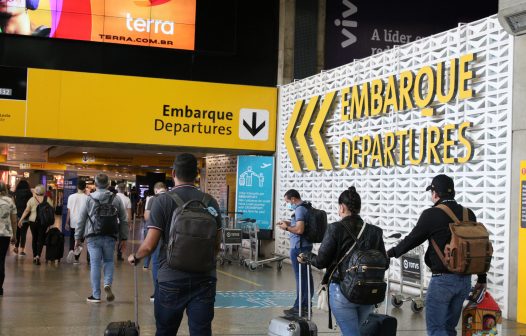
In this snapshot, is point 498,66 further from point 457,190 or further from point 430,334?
point 430,334

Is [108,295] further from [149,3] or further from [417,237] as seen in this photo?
[149,3]

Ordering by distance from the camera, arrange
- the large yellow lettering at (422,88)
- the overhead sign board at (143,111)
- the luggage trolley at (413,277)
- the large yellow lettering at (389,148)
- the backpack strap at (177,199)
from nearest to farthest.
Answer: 1. the backpack strap at (177,199)
2. the luggage trolley at (413,277)
3. the large yellow lettering at (422,88)
4. the large yellow lettering at (389,148)
5. the overhead sign board at (143,111)

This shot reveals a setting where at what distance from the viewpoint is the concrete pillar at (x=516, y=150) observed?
9633mm

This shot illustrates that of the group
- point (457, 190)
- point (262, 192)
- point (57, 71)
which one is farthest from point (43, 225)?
point (457, 190)

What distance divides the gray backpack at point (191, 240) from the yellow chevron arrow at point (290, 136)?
40.3 ft

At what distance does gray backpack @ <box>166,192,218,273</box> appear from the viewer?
4.54m

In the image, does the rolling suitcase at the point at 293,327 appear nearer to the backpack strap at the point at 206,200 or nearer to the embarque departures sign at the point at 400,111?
the backpack strap at the point at 206,200

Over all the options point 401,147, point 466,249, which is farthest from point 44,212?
point 466,249

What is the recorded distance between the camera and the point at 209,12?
1841 cm

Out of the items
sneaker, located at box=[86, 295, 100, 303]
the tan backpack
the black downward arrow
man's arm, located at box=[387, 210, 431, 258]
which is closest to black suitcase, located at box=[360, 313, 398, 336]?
man's arm, located at box=[387, 210, 431, 258]

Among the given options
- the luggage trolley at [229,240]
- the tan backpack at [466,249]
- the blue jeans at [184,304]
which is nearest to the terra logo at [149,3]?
the luggage trolley at [229,240]

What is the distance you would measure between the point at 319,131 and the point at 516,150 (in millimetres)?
6274

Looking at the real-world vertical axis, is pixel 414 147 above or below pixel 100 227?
above

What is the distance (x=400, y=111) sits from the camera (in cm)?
1262
